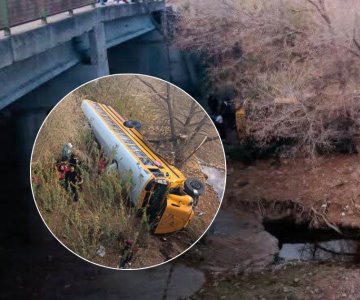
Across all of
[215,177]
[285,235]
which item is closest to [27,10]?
[215,177]

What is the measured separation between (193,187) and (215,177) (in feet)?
1.69

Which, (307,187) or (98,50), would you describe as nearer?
(98,50)

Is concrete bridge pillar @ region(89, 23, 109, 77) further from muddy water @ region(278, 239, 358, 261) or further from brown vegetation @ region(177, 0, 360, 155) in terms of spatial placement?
muddy water @ region(278, 239, 358, 261)

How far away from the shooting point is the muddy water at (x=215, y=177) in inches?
238

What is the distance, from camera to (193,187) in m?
5.70

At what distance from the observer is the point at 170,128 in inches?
238

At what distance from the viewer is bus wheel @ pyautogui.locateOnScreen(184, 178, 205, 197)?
222 inches

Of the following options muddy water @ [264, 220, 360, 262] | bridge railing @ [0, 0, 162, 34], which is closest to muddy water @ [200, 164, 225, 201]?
bridge railing @ [0, 0, 162, 34]

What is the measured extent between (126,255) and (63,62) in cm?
776

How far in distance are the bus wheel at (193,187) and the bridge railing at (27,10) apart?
16.6 ft

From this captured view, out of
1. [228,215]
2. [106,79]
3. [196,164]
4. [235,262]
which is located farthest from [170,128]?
[228,215]

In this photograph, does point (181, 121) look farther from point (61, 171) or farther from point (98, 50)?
point (98, 50)

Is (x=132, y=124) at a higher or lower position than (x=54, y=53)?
higher

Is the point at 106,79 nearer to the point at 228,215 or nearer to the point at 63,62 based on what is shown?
the point at 63,62
